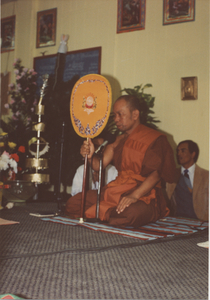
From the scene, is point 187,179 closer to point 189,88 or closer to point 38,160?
point 189,88

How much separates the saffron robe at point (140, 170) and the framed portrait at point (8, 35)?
381cm

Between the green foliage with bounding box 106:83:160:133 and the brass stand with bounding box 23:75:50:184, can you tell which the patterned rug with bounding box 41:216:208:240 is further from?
the green foliage with bounding box 106:83:160:133

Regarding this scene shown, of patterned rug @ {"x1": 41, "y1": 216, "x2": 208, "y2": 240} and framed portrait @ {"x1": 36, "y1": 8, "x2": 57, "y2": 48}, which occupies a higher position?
framed portrait @ {"x1": 36, "y1": 8, "x2": 57, "y2": 48}

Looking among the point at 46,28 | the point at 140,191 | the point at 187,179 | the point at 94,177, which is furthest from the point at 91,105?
the point at 46,28

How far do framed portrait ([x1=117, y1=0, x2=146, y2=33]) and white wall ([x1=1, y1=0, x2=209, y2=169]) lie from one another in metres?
0.07

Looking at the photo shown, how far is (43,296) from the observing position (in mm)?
1310

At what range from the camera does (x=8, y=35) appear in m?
6.20

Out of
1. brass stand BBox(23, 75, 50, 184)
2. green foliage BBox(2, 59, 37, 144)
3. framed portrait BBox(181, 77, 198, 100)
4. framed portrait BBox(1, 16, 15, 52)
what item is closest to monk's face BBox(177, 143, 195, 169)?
framed portrait BBox(181, 77, 198, 100)

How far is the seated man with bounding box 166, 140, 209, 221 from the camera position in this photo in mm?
3662

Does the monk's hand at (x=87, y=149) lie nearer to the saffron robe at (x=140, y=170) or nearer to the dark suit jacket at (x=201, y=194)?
the saffron robe at (x=140, y=170)

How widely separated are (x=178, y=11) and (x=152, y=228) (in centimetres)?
296

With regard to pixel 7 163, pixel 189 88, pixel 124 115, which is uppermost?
pixel 189 88

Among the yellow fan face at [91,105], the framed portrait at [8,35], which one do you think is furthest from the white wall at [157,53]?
the yellow fan face at [91,105]

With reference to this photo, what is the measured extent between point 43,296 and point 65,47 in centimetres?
468
